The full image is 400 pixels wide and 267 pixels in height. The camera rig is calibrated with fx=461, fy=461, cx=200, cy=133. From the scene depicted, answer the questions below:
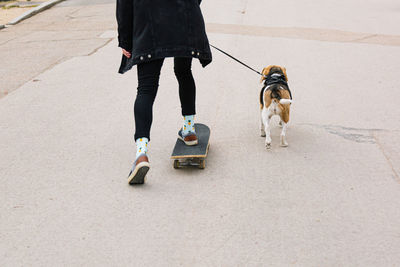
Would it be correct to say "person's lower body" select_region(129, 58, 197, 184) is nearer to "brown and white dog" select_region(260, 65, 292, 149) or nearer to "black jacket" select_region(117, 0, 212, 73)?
"black jacket" select_region(117, 0, 212, 73)

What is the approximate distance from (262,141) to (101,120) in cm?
193

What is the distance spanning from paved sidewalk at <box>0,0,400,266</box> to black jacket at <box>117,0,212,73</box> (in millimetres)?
1120

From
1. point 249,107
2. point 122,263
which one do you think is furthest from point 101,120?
point 122,263

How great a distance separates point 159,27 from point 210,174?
53.9 inches

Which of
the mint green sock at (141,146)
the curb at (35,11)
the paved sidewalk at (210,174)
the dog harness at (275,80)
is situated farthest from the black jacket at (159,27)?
the curb at (35,11)

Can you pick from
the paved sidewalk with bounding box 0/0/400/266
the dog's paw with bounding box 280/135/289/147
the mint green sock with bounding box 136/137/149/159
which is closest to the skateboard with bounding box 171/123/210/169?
the paved sidewalk with bounding box 0/0/400/266

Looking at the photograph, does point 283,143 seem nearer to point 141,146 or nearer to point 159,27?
point 141,146

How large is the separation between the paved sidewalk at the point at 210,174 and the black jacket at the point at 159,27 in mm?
1120

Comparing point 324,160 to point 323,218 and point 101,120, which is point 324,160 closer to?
point 323,218

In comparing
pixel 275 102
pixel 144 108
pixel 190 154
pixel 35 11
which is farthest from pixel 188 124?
pixel 35 11

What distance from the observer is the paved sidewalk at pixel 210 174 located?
306 cm

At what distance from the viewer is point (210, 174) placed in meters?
4.13

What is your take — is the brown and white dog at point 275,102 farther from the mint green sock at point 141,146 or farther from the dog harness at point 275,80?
the mint green sock at point 141,146

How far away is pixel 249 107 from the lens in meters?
5.93
